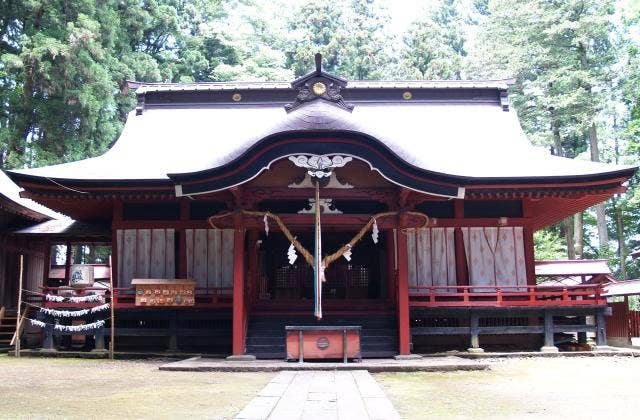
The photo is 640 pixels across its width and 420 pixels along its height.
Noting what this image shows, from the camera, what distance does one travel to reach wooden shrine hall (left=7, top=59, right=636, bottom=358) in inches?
507

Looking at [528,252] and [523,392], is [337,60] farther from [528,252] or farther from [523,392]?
[523,392]

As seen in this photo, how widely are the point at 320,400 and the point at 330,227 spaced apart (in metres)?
8.15

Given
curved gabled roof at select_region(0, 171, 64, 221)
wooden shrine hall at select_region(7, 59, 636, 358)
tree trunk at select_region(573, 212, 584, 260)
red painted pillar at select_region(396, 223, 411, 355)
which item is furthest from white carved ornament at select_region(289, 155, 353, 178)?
tree trunk at select_region(573, 212, 584, 260)

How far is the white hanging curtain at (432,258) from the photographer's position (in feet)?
53.0

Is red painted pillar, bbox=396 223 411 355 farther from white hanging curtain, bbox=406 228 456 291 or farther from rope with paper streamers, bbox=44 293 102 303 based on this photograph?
rope with paper streamers, bbox=44 293 102 303

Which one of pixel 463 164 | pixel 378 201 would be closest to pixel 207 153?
pixel 378 201

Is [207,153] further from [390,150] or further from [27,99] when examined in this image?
[27,99]

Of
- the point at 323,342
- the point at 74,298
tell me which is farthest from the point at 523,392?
the point at 74,298

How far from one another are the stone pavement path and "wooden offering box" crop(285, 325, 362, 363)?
186cm

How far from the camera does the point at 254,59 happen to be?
38781 mm

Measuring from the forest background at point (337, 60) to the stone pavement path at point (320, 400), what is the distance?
19.7 meters

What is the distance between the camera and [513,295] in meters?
15.0

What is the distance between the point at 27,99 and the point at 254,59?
1601 cm

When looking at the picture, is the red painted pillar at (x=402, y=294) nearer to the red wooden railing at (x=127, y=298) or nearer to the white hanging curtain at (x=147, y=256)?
the red wooden railing at (x=127, y=298)
